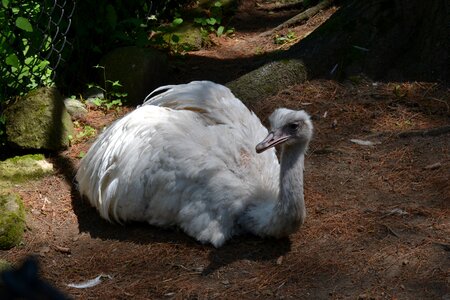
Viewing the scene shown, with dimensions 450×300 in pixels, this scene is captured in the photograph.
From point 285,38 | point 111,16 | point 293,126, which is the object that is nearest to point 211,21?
point 285,38

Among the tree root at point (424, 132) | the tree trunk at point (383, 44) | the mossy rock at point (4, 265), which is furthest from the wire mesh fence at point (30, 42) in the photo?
the tree root at point (424, 132)

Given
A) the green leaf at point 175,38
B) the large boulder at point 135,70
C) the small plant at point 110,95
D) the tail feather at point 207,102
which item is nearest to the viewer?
the tail feather at point 207,102

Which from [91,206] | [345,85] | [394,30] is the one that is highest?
[394,30]

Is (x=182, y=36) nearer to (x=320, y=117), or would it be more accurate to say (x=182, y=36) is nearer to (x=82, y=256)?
(x=320, y=117)

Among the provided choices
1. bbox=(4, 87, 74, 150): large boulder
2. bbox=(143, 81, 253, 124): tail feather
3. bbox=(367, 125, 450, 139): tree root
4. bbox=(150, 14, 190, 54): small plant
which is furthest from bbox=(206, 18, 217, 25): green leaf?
bbox=(367, 125, 450, 139): tree root

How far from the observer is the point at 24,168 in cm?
537

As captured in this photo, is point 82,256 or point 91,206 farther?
point 91,206

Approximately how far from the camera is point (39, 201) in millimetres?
5105

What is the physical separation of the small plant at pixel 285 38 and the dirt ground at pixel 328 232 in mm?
1983

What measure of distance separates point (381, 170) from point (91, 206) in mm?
2140

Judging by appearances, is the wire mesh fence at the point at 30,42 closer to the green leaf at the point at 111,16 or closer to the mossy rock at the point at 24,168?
the green leaf at the point at 111,16

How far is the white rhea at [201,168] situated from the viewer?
4121 millimetres

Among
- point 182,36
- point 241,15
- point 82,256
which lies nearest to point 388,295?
point 82,256

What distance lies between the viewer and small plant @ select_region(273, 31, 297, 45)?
26.0 ft
